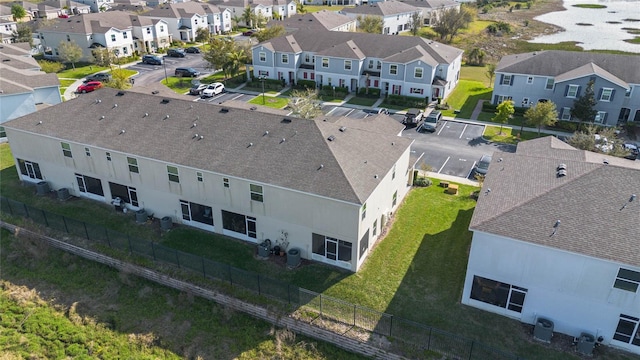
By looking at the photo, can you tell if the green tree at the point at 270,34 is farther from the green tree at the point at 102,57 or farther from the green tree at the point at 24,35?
the green tree at the point at 24,35

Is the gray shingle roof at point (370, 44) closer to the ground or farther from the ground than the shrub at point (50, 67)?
farther from the ground

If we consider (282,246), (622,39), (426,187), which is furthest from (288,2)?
(282,246)

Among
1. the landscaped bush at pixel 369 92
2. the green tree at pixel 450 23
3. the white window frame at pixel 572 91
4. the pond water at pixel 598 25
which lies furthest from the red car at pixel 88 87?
the pond water at pixel 598 25

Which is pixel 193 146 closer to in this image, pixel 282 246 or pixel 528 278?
pixel 282 246

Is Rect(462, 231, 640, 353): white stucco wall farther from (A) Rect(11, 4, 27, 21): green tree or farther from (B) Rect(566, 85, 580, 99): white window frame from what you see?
(A) Rect(11, 4, 27, 21): green tree

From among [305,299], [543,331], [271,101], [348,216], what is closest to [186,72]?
[271,101]
